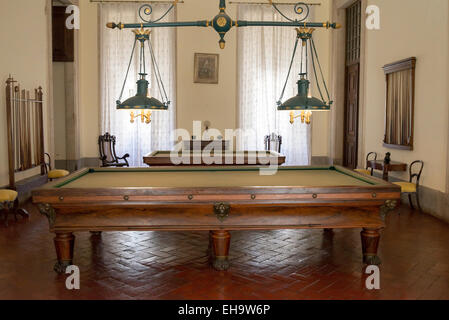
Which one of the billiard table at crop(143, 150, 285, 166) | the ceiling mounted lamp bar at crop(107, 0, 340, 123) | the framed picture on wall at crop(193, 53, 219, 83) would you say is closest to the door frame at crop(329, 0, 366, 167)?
the framed picture on wall at crop(193, 53, 219, 83)

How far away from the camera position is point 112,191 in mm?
3465

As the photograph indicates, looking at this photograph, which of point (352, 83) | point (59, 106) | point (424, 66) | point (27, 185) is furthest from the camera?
point (59, 106)

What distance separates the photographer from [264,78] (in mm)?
9703

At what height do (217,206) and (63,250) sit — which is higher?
(217,206)

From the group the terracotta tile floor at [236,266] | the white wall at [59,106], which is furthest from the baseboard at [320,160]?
the white wall at [59,106]

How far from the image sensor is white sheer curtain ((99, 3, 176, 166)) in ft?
31.2

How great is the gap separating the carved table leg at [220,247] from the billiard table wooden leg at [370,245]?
3.88 ft

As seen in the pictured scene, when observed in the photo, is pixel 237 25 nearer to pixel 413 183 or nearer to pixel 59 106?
pixel 413 183

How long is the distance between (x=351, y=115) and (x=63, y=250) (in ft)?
23.1

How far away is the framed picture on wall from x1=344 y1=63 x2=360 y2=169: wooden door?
2.87 meters

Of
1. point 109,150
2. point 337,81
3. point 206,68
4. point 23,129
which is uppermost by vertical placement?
point 206,68

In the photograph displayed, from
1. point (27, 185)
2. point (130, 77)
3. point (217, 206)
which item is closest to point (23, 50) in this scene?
point (27, 185)

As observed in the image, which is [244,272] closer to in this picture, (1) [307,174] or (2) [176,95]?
(1) [307,174]

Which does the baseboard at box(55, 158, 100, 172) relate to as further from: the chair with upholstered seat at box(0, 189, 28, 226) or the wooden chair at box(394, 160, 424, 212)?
the wooden chair at box(394, 160, 424, 212)
